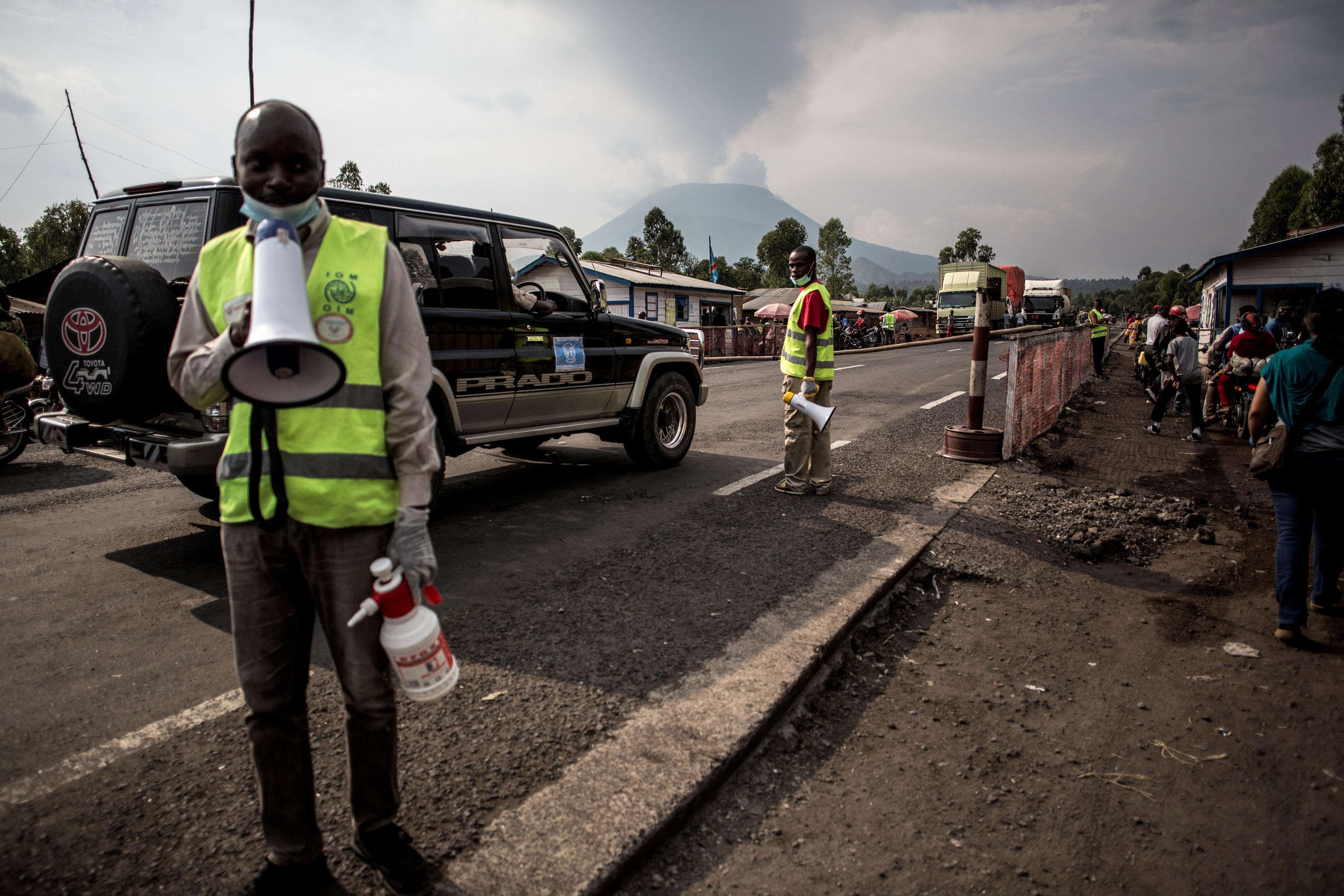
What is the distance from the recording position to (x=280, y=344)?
1647mm

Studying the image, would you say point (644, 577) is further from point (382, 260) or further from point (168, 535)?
point (168, 535)

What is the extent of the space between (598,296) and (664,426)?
1606 mm

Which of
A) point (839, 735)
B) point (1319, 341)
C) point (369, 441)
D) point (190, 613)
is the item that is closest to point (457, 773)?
point (369, 441)

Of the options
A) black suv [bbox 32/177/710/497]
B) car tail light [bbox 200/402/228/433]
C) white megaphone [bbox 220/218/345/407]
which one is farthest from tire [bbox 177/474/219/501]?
white megaphone [bbox 220/218/345/407]

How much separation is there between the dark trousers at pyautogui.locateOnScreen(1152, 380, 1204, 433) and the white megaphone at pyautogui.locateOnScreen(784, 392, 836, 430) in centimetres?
764

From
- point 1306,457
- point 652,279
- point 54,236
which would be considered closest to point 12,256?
point 54,236

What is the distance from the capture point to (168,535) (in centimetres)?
521

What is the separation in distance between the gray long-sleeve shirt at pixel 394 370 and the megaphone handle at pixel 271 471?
0.12m

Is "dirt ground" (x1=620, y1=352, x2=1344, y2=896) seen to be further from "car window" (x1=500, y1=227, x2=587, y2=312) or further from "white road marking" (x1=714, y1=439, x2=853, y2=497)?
"car window" (x1=500, y1=227, x2=587, y2=312)

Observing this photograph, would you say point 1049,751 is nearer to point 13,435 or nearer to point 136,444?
point 136,444

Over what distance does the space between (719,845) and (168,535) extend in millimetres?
4577

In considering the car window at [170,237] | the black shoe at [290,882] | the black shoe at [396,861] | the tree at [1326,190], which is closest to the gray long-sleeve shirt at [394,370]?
the black shoe at [396,861]

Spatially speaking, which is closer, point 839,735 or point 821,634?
point 839,735

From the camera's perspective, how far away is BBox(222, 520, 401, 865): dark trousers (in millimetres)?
1964
